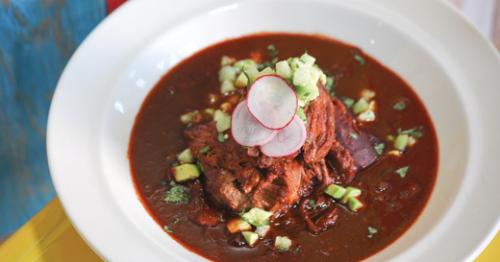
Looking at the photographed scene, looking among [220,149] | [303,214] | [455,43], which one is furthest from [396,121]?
[220,149]

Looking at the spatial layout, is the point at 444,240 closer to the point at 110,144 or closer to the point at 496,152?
the point at 496,152

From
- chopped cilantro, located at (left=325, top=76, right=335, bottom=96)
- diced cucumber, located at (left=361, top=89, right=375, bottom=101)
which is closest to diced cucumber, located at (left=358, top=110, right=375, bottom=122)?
diced cucumber, located at (left=361, top=89, right=375, bottom=101)

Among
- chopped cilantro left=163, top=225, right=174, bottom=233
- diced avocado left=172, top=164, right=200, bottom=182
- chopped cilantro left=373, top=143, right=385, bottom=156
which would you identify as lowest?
chopped cilantro left=163, top=225, right=174, bottom=233

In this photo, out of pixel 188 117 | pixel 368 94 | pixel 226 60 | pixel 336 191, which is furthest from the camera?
pixel 226 60

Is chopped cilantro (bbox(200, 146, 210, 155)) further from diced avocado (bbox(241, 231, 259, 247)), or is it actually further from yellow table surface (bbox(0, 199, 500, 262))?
yellow table surface (bbox(0, 199, 500, 262))

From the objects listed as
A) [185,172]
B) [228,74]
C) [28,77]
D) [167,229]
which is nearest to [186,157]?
[185,172]

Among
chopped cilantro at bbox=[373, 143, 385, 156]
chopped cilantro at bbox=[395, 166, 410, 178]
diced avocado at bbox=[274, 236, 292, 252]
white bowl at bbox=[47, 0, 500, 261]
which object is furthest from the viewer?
chopped cilantro at bbox=[373, 143, 385, 156]

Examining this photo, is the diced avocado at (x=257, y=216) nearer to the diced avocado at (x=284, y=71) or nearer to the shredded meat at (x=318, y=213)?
the shredded meat at (x=318, y=213)

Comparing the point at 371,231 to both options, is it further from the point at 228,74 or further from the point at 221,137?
the point at 228,74
